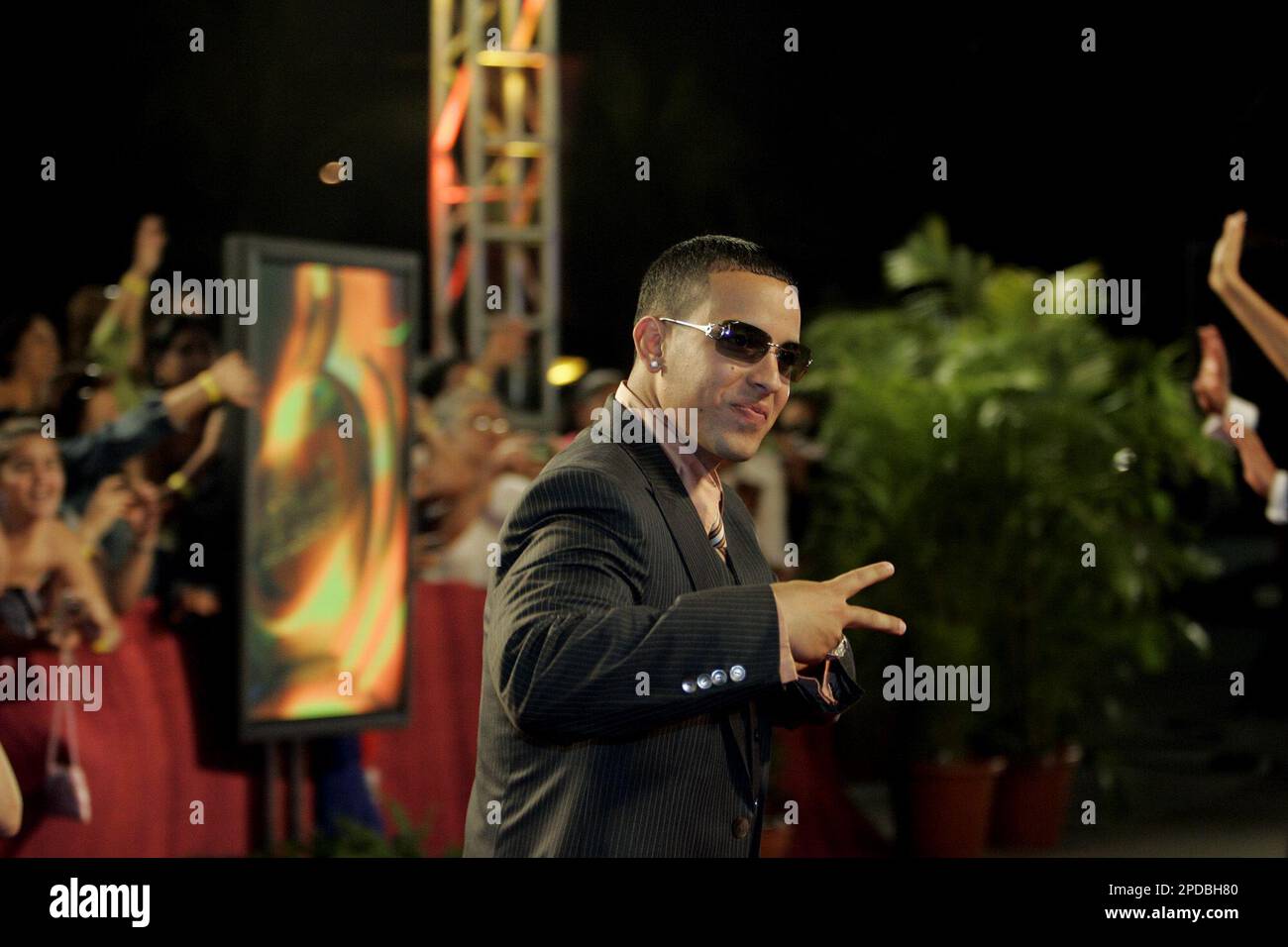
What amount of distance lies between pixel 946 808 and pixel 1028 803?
479 mm

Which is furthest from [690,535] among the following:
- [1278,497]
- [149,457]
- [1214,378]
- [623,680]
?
[149,457]

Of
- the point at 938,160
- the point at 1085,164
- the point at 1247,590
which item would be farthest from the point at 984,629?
the point at 1247,590

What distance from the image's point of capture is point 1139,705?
11023 millimetres

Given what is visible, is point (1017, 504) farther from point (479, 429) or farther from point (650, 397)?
point (650, 397)

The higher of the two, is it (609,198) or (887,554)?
(609,198)

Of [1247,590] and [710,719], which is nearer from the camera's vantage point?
[710,719]

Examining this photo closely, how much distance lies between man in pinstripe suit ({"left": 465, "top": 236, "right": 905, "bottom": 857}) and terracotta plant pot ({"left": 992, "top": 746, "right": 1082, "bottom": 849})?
16.1ft

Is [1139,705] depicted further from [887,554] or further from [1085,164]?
[887,554]

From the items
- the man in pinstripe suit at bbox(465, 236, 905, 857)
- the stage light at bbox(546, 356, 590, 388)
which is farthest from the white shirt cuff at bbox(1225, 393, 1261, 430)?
the stage light at bbox(546, 356, 590, 388)

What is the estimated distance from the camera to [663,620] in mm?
2160

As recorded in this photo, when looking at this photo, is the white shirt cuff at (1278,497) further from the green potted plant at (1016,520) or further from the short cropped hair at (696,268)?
the green potted plant at (1016,520)

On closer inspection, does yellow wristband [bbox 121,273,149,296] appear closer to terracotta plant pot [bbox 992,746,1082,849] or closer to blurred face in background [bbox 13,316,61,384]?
blurred face in background [bbox 13,316,61,384]
